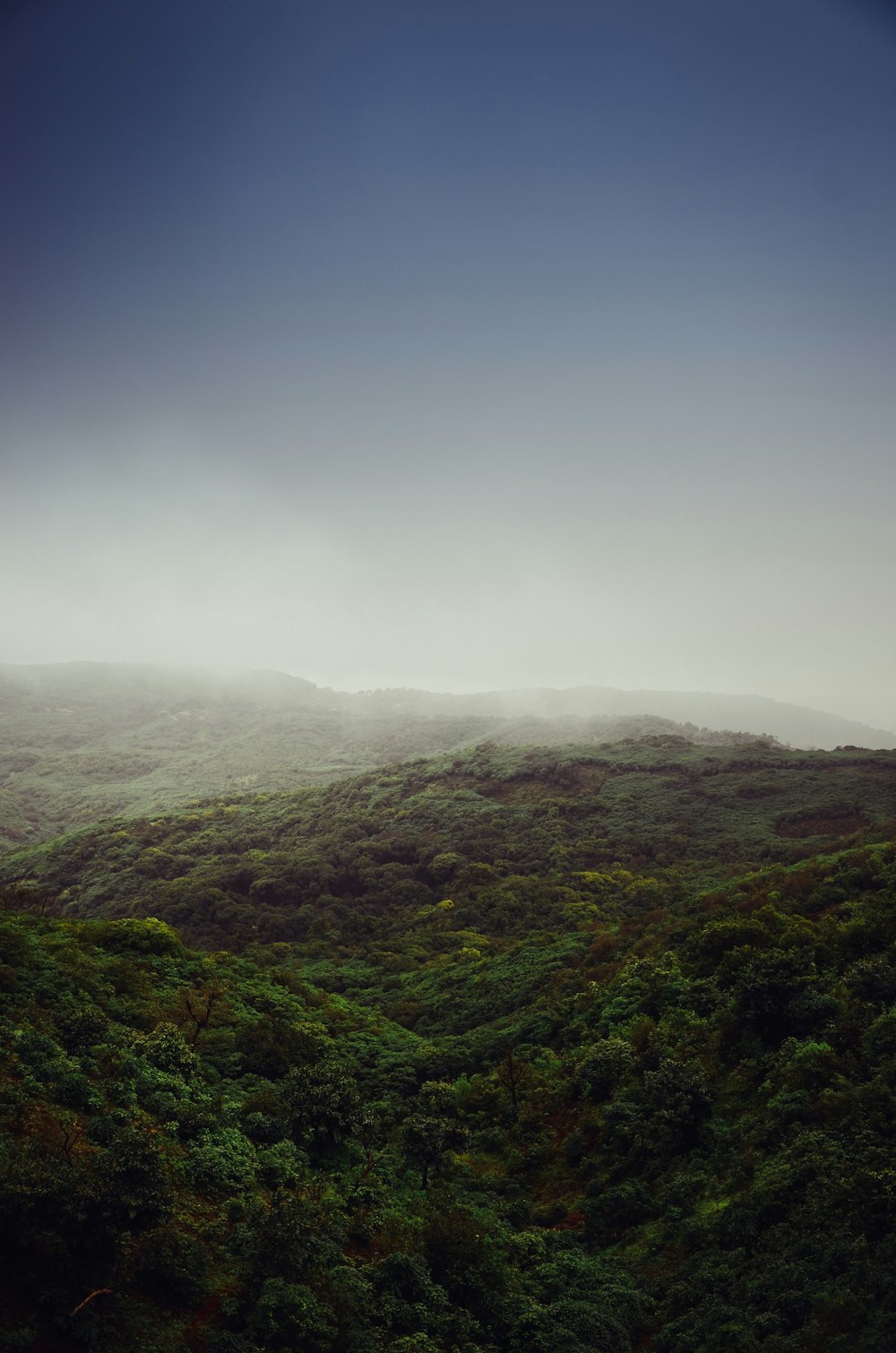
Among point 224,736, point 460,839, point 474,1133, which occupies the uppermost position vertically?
point 460,839

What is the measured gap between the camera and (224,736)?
161375 millimetres

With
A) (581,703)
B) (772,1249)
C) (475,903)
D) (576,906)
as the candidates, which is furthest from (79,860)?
(581,703)

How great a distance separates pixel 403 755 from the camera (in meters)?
136

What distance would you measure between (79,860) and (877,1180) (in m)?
73.0

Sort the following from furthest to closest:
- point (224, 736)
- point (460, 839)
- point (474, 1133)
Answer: point (224, 736), point (460, 839), point (474, 1133)

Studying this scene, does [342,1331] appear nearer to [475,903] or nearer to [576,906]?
[576,906]

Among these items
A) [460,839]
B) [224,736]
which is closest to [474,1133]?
[460,839]

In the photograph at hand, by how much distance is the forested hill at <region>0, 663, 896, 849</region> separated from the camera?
4286 inches

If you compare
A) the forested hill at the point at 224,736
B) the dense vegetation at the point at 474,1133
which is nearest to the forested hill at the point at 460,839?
the dense vegetation at the point at 474,1133

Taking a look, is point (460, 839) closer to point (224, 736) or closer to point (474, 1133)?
point (474, 1133)

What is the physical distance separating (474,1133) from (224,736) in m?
151

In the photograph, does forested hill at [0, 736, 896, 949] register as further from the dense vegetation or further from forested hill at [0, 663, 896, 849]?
forested hill at [0, 663, 896, 849]

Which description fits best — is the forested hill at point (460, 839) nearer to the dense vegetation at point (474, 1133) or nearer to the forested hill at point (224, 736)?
the dense vegetation at point (474, 1133)

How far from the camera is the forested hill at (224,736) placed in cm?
10888
